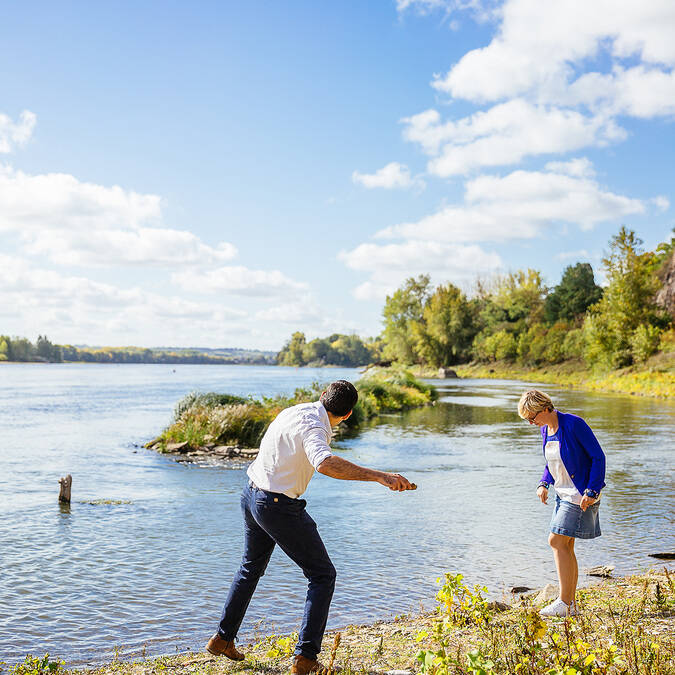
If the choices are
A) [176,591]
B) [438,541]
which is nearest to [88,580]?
[176,591]

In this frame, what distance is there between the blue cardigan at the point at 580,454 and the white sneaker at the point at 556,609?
37.3 inches

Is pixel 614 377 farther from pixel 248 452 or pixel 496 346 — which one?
pixel 248 452

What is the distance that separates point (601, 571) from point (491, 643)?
3.08 m

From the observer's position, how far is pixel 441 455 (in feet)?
59.4

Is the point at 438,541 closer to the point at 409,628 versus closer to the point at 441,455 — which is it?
the point at 409,628

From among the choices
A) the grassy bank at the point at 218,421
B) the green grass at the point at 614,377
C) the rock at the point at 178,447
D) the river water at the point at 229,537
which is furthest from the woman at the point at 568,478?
the green grass at the point at 614,377

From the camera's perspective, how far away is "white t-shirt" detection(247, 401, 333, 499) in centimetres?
425

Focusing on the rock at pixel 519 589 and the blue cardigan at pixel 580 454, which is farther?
the rock at pixel 519 589

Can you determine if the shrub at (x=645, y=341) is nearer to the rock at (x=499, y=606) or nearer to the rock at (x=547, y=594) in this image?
the rock at (x=547, y=594)

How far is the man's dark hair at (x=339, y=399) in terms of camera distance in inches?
174

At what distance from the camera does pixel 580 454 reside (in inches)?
211

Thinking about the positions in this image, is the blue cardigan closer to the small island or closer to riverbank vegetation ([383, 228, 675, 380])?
the small island

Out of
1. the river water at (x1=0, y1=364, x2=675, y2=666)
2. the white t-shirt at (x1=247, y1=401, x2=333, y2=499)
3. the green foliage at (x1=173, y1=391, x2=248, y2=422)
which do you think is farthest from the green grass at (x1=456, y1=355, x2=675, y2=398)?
the white t-shirt at (x1=247, y1=401, x2=333, y2=499)

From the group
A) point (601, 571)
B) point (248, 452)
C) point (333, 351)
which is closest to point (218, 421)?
point (248, 452)
